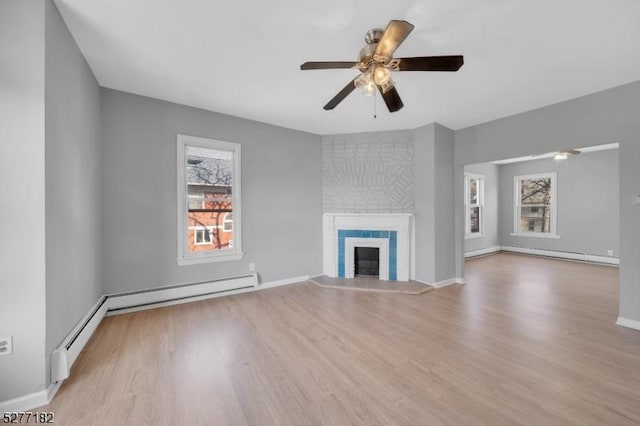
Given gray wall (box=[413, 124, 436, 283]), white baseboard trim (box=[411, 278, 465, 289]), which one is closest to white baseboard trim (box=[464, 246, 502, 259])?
white baseboard trim (box=[411, 278, 465, 289])

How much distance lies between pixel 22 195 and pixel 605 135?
17.0 ft

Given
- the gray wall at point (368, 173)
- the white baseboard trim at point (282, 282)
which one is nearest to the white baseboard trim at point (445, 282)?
the gray wall at point (368, 173)

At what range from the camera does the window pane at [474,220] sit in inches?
255

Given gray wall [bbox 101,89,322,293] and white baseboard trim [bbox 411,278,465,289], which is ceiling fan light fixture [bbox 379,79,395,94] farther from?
white baseboard trim [bbox 411,278,465,289]

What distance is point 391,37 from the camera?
58.2 inches

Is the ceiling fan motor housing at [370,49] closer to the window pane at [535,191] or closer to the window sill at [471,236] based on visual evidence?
the window sill at [471,236]

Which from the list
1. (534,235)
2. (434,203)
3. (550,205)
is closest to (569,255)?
(534,235)

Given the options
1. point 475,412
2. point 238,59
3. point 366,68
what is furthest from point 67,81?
point 475,412

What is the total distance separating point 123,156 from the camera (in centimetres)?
287

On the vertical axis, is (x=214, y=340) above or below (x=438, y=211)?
below

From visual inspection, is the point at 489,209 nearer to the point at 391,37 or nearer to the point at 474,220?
the point at 474,220

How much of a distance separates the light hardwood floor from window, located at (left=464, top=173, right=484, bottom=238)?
3.36 m

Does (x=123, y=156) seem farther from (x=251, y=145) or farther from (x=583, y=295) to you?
(x=583, y=295)

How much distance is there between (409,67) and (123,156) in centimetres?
316
